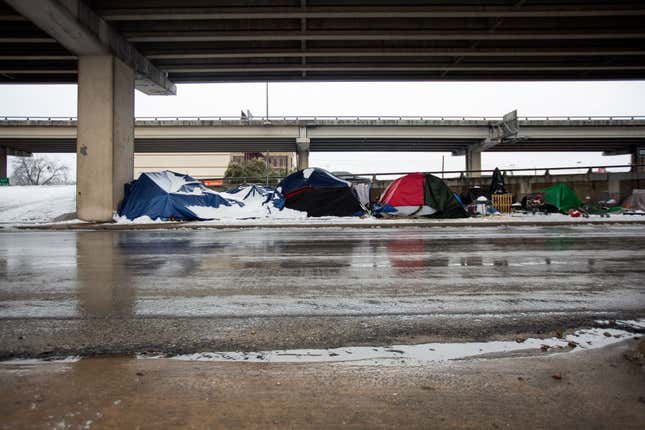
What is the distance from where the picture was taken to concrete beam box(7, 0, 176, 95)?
1348cm

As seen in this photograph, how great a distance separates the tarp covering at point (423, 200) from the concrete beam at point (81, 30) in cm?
1383

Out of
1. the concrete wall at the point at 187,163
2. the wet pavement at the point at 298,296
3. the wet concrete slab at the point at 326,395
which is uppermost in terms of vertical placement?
the concrete wall at the point at 187,163

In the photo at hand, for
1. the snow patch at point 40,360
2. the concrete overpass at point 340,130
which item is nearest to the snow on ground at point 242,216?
the snow patch at point 40,360

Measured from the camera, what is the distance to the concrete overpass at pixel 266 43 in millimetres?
15758

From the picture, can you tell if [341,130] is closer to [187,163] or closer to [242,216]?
[242,216]

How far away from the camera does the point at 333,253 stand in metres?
7.57

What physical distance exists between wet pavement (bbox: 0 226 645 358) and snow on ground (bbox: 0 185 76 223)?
11.4 meters

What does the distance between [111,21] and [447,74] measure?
17291 mm

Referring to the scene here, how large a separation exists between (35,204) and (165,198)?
27.3ft

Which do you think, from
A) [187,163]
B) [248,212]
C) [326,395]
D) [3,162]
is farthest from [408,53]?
[187,163]


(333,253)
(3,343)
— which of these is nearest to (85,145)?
(333,253)

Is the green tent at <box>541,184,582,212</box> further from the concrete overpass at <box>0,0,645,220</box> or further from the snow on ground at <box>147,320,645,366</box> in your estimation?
the snow on ground at <box>147,320,645,366</box>

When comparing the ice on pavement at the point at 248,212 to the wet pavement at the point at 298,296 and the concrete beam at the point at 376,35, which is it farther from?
the wet pavement at the point at 298,296

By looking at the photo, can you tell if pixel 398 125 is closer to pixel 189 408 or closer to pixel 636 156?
pixel 636 156
